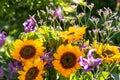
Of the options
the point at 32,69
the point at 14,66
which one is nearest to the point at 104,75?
the point at 32,69

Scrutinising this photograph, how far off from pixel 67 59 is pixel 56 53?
3.9 inches

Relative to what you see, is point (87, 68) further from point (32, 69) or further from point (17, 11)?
point (17, 11)

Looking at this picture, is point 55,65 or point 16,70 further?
point 16,70

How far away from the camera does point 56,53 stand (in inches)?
85.0

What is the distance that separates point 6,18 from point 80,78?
8.35 feet

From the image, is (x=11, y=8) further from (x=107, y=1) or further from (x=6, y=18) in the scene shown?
(x=107, y=1)

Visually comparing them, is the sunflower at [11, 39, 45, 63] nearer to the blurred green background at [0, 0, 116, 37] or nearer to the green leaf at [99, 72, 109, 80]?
the green leaf at [99, 72, 109, 80]

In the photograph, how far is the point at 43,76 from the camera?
222 centimetres

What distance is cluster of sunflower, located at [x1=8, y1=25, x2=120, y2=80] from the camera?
208 cm

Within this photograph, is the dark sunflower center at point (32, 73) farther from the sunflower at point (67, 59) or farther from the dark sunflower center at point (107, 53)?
the dark sunflower center at point (107, 53)

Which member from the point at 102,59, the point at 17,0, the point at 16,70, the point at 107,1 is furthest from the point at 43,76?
the point at 107,1

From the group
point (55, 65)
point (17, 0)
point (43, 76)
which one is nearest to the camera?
point (55, 65)

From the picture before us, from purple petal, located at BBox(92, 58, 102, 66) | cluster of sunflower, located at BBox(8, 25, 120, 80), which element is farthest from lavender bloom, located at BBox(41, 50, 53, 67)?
purple petal, located at BBox(92, 58, 102, 66)

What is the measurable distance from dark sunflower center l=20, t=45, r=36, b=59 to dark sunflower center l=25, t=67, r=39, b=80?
0.28 feet
